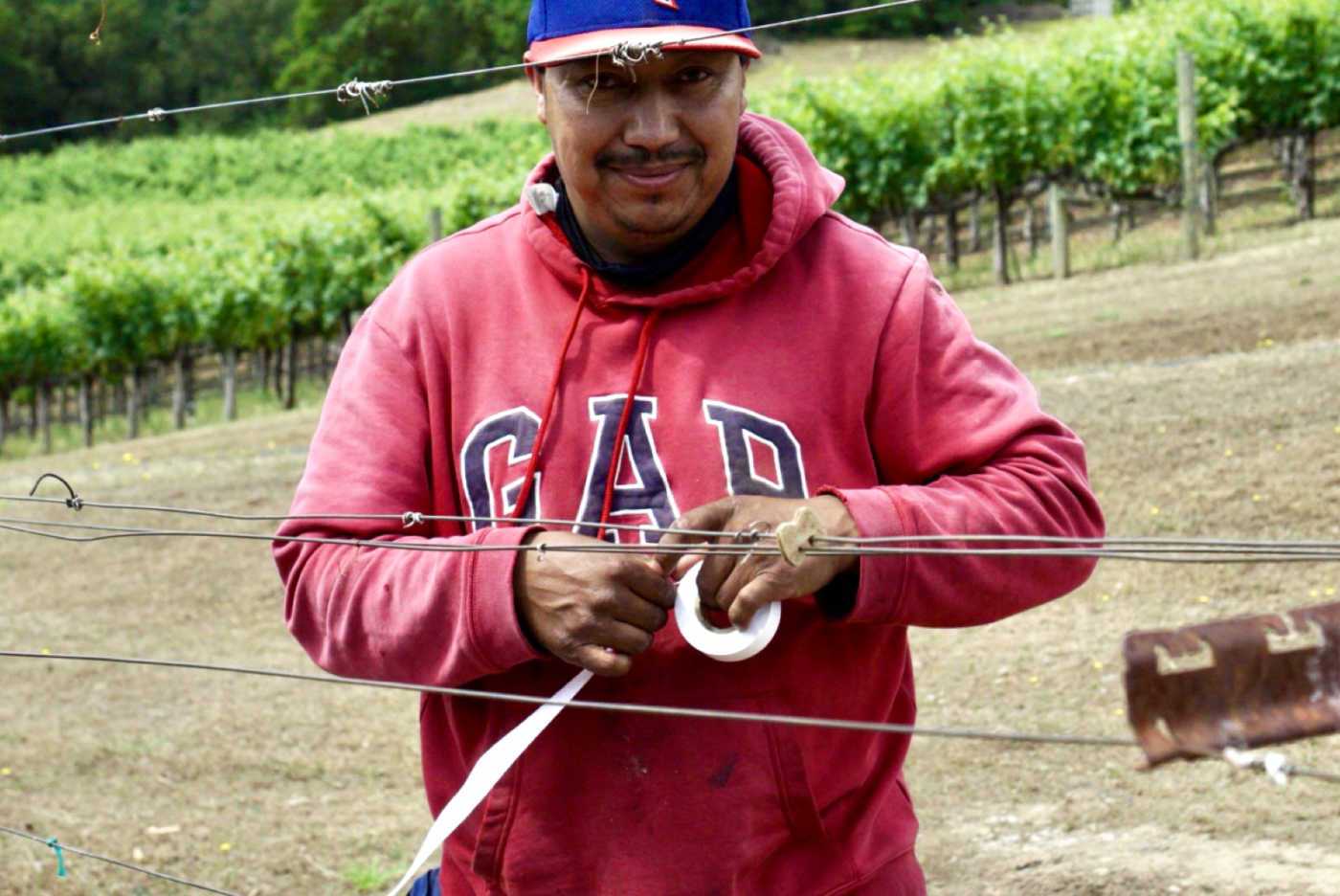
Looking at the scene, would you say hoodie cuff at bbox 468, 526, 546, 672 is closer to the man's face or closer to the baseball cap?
the man's face

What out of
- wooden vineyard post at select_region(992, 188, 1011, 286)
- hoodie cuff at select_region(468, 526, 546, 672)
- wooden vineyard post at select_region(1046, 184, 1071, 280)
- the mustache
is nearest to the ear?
the mustache

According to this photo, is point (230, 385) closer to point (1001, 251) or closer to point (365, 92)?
point (1001, 251)

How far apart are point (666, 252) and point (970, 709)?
14.4ft

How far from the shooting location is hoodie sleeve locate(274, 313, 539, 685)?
2002 millimetres

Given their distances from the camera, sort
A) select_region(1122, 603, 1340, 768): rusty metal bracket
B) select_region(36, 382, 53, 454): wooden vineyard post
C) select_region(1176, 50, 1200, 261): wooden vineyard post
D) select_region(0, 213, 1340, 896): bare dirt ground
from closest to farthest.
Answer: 1. select_region(1122, 603, 1340, 768): rusty metal bracket
2. select_region(0, 213, 1340, 896): bare dirt ground
3. select_region(1176, 50, 1200, 261): wooden vineyard post
4. select_region(36, 382, 53, 454): wooden vineyard post

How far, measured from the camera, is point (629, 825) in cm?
208

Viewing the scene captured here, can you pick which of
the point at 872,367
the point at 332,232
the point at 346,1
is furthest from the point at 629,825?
the point at 346,1

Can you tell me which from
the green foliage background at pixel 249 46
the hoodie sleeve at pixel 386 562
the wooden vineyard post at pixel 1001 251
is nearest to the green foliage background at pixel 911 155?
the wooden vineyard post at pixel 1001 251

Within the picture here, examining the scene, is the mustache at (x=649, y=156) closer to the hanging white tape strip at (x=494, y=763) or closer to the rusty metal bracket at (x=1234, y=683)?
the hanging white tape strip at (x=494, y=763)

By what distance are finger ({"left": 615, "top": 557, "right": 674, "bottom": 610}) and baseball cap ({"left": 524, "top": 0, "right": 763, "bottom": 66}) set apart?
0.62 meters

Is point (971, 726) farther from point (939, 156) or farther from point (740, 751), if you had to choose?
point (939, 156)

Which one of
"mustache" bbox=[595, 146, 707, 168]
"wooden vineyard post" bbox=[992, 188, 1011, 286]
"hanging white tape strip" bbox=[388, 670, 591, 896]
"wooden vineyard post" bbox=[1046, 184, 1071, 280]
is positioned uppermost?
"mustache" bbox=[595, 146, 707, 168]

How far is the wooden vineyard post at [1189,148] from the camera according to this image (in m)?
17.2

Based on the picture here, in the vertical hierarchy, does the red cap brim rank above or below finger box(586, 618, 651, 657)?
above
